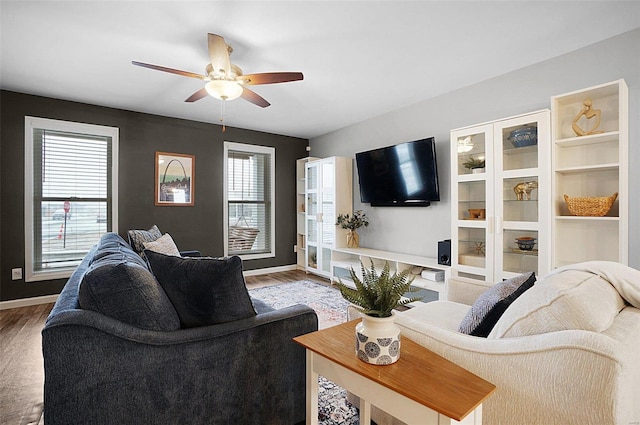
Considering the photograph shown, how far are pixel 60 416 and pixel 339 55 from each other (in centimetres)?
Answer: 294

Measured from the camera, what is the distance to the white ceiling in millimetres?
2139

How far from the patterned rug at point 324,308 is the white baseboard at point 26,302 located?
8.13 ft

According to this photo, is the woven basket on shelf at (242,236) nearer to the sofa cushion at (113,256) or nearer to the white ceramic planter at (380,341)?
the sofa cushion at (113,256)

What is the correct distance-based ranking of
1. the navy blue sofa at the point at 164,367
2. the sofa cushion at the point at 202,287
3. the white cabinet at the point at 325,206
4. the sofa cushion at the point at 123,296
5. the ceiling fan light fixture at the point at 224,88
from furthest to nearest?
1. the white cabinet at the point at 325,206
2. the ceiling fan light fixture at the point at 224,88
3. the sofa cushion at the point at 202,287
4. the sofa cushion at the point at 123,296
5. the navy blue sofa at the point at 164,367

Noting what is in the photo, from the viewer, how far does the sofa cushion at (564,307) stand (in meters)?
1.03

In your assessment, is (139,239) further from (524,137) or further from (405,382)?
(524,137)

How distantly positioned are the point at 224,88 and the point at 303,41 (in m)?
0.76

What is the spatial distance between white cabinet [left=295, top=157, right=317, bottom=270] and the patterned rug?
0.96 meters

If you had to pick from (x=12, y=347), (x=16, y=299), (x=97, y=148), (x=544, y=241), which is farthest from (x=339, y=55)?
(x=16, y=299)

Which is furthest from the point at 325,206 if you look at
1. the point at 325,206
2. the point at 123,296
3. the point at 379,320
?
the point at 379,320

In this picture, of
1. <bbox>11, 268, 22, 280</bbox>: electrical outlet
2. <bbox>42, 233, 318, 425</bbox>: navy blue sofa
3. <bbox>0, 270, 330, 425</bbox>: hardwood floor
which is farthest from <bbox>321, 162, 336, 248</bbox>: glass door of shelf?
<bbox>11, 268, 22, 280</bbox>: electrical outlet

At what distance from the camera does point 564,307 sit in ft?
3.46

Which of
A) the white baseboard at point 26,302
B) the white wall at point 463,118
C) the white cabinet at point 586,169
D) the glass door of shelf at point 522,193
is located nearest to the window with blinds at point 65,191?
the white baseboard at point 26,302

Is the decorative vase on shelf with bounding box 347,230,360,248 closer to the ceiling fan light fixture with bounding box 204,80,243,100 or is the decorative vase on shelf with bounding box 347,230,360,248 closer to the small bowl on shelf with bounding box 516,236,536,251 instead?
the small bowl on shelf with bounding box 516,236,536,251
